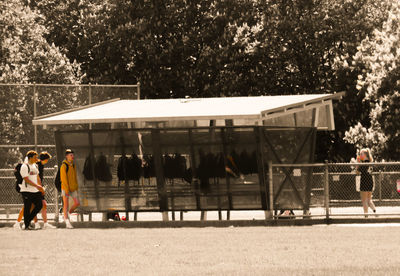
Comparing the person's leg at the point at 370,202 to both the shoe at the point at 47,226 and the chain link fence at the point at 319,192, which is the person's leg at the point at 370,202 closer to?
the chain link fence at the point at 319,192

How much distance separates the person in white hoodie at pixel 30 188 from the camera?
22562 mm

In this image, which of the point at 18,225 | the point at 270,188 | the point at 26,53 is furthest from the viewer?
the point at 26,53

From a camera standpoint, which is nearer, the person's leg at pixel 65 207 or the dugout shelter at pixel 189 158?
the person's leg at pixel 65 207

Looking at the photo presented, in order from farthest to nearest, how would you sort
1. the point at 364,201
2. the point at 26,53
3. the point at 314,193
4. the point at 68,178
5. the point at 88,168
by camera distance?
the point at 26,53 < the point at 88,168 < the point at 314,193 < the point at 364,201 < the point at 68,178

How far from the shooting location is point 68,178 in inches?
957

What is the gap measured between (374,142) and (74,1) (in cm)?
1980

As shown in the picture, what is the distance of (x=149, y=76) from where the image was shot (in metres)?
50.1

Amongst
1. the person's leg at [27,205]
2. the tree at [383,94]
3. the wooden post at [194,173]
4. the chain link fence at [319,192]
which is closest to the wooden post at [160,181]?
the wooden post at [194,173]

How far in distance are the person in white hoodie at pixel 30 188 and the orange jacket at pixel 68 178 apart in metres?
1.33

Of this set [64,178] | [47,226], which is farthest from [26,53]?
[47,226]

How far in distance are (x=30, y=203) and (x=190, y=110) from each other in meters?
4.47

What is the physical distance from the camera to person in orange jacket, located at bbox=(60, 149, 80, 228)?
24.0 m

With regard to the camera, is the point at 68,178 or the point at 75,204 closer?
the point at 68,178

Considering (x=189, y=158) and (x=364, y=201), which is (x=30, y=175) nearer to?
(x=189, y=158)
